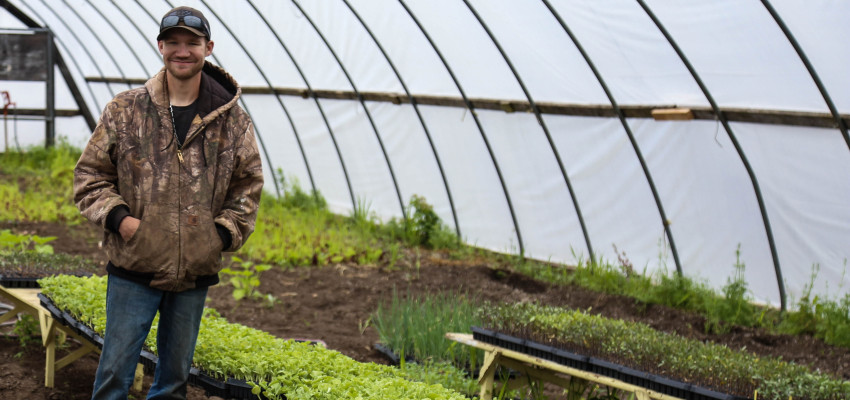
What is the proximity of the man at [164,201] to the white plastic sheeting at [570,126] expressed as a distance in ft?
13.7

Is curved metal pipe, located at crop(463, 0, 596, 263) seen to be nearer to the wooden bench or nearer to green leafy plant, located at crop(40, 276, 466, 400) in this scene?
the wooden bench

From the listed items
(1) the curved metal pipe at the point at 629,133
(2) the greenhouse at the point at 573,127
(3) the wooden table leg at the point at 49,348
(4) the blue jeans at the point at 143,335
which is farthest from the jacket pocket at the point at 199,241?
(1) the curved metal pipe at the point at 629,133

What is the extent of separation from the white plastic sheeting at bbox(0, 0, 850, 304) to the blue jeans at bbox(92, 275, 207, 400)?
174 inches

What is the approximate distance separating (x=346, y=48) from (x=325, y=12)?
46cm

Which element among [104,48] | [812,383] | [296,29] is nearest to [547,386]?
[812,383]

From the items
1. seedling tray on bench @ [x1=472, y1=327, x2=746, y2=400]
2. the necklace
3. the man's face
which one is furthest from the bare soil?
the man's face

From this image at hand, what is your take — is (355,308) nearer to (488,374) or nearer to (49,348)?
(488,374)

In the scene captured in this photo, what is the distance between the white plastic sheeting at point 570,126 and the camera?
611 centimetres

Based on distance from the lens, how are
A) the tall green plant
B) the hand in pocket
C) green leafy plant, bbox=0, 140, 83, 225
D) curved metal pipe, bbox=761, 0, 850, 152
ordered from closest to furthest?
the hand in pocket → the tall green plant → curved metal pipe, bbox=761, 0, 850, 152 → green leafy plant, bbox=0, 140, 83, 225

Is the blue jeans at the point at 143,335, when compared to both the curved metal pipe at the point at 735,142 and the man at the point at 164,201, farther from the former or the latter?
the curved metal pipe at the point at 735,142

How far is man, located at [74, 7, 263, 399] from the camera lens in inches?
113

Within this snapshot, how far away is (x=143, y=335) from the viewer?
297 cm

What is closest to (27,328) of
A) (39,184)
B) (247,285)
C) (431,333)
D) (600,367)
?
(247,285)

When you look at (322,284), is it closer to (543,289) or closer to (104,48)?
(543,289)
